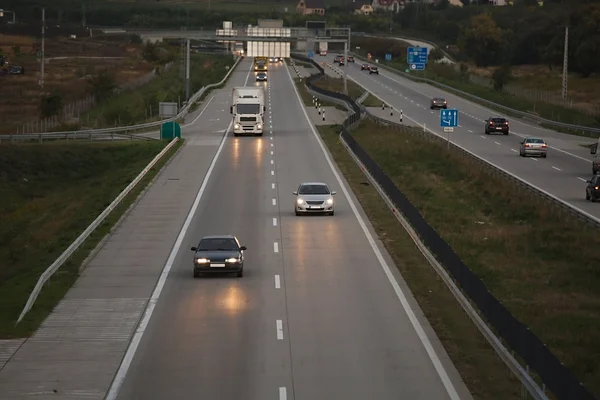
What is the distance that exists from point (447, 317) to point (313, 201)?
17913 millimetres

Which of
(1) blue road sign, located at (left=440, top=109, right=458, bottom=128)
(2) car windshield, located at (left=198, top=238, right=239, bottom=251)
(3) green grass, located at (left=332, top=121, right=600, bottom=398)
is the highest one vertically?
(1) blue road sign, located at (left=440, top=109, right=458, bottom=128)

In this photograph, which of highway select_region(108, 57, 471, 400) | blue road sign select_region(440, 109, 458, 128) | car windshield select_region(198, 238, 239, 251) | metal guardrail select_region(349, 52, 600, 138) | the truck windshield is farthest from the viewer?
metal guardrail select_region(349, 52, 600, 138)

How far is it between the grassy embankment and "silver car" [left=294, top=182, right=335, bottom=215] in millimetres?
49394

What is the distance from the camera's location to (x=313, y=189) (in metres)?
45.4

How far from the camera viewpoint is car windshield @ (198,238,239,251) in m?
32.9

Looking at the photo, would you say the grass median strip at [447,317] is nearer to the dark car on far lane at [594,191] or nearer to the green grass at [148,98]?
the dark car on far lane at [594,191]

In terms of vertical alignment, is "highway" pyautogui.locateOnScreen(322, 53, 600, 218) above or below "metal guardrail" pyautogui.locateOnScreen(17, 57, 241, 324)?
below

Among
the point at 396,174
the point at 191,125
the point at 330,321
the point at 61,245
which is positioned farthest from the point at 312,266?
the point at 191,125

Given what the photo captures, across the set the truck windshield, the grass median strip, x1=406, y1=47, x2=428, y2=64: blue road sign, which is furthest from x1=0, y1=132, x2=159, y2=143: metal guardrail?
x1=406, y1=47, x2=428, y2=64: blue road sign

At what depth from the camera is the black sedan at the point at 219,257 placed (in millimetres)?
32438

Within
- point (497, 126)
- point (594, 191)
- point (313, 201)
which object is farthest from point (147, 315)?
point (497, 126)

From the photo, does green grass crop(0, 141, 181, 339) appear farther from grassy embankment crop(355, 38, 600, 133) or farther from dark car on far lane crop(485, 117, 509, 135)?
grassy embankment crop(355, 38, 600, 133)

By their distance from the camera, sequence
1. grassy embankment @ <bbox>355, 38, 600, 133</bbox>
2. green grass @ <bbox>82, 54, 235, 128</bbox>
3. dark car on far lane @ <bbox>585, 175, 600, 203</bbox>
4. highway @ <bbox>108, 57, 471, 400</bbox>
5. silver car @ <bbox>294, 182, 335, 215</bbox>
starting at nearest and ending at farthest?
highway @ <bbox>108, 57, 471, 400</bbox>
silver car @ <bbox>294, 182, 335, 215</bbox>
dark car on far lane @ <bbox>585, 175, 600, 203</bbox>
green grass @ <bbox>82, 54, 235, 128</bbox>
grassy embankment @ <bbox>355, 38, 600, 133</bbox>

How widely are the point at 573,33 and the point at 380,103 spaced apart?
168 ft
